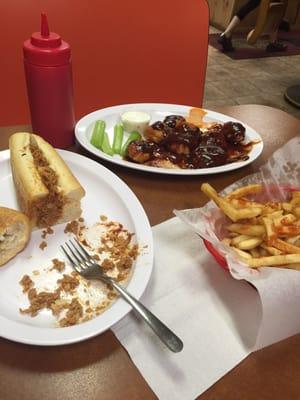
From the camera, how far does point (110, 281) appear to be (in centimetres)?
81

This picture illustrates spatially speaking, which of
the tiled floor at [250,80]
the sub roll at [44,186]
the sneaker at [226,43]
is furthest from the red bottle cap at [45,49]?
the sneaker at [226,43]

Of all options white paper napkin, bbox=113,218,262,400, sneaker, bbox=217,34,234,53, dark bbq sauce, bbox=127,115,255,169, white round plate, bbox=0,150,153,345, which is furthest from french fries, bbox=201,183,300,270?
sneaker, bbox=217,34,234,53

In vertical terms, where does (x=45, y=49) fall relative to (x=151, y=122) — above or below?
above

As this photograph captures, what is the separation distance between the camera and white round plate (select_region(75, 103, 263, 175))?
46.3 inches

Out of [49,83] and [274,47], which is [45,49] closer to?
[49,83]

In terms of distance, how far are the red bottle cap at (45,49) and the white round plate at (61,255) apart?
27 cm

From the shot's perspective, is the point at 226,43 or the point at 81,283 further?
the point at 226,43

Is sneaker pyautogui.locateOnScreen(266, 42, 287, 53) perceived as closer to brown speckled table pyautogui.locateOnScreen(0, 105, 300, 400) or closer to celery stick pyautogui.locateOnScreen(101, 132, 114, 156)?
celery stick pyautogui.locateOnScreen(101, 132, 114, 156)

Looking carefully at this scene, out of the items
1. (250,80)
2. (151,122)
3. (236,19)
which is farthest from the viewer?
(236,19)

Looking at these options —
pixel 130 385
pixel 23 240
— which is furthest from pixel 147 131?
pixel 130 385

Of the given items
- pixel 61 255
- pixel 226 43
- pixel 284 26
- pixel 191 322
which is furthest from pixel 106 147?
pixel 284 26

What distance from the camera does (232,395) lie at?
657 mm

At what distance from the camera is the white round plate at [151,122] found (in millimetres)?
1177

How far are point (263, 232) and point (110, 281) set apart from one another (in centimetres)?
33
